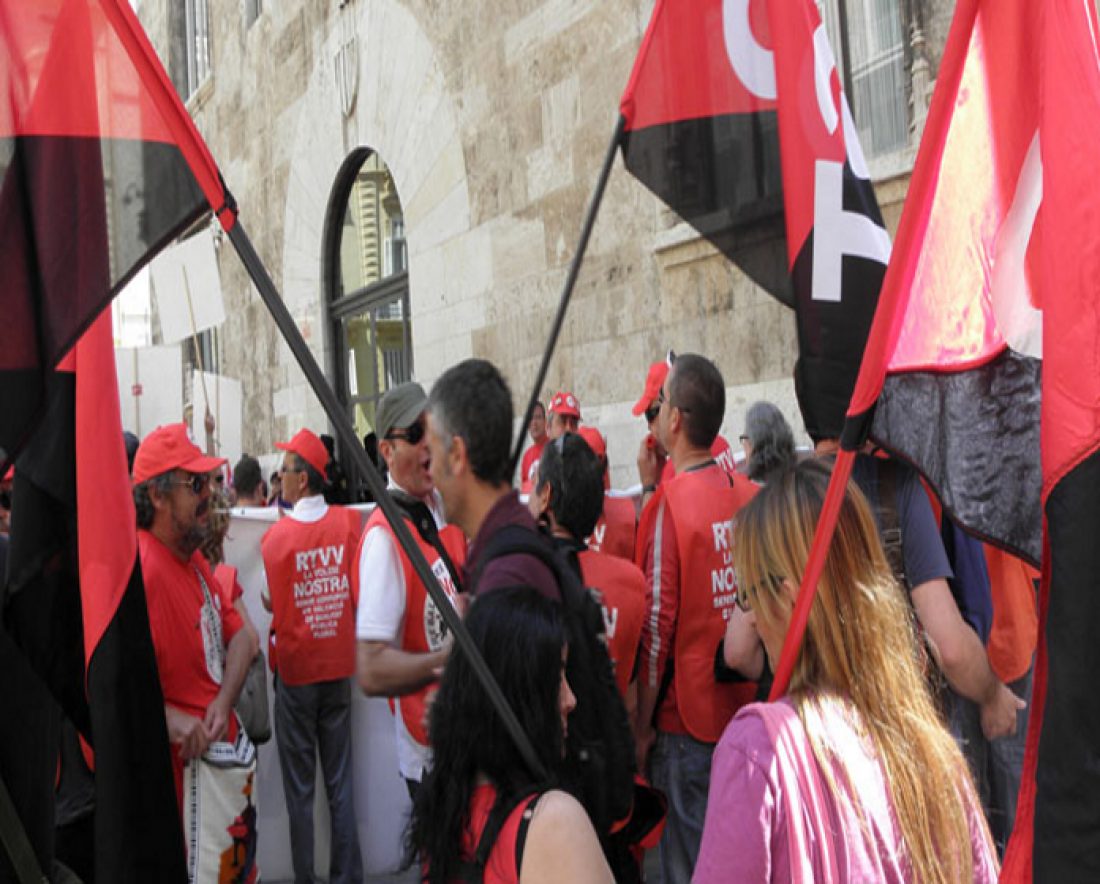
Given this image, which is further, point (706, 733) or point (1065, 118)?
point (706, 733)

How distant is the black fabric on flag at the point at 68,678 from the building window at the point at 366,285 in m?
9.05

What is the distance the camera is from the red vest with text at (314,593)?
15.6ft

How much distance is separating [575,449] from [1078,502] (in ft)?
6.35

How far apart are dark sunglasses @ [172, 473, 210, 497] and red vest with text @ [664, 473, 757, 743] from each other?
138 cm

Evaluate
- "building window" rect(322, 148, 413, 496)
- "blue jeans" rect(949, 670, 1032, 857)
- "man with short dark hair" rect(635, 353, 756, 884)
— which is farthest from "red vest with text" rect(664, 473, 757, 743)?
"building window" rect(322, 148, 413, 496)

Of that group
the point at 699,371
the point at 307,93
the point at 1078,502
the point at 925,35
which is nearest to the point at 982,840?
the point at 1078,502

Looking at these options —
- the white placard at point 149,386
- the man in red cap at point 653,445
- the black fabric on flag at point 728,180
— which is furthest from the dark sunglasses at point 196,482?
the white placard at point 149,386

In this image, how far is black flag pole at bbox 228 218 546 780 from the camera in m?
1.87

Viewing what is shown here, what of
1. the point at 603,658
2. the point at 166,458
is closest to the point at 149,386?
the point at 166,458

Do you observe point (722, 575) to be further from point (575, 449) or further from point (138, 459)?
point (138, 459)

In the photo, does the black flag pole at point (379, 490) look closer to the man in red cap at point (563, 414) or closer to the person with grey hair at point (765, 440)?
the person with grey hair at point (765, 440)

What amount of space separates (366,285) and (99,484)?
10.7 metres

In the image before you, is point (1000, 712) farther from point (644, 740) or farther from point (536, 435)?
point (536, 435)

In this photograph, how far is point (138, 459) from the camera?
3.62 metres
